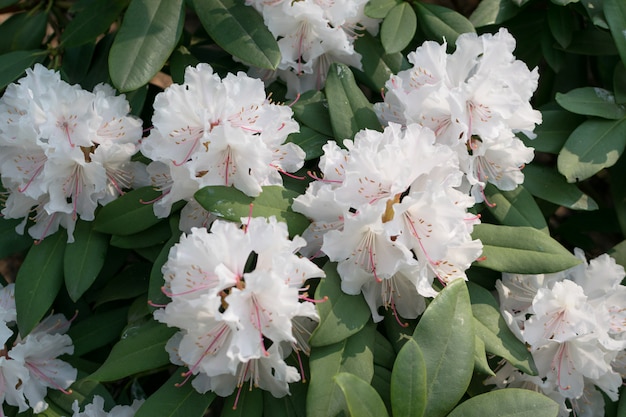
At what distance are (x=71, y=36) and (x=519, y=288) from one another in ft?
3.91

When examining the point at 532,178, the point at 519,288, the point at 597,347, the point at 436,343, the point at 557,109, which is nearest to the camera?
the point at 436,343

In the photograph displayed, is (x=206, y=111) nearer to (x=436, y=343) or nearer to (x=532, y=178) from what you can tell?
(x=436, y=343)

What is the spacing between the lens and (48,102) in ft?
5.03

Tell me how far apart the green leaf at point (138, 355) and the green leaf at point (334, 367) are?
304mm

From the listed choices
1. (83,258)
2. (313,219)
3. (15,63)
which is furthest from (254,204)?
(15,63)

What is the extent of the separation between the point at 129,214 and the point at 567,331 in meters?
0.90

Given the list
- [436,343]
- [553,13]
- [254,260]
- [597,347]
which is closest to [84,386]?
[254,260]

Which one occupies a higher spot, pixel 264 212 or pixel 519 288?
pixel 264 212

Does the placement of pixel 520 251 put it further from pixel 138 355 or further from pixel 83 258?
pixel 83 258

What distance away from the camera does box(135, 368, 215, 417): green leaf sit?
4.44ft

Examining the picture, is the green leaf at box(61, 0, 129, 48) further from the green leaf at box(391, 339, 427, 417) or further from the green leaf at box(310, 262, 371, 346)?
the green leaf at box(391, 339, 427, 417)

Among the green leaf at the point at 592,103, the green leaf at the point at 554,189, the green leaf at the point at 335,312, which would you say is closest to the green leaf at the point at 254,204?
the green leaf at the point at 335,312

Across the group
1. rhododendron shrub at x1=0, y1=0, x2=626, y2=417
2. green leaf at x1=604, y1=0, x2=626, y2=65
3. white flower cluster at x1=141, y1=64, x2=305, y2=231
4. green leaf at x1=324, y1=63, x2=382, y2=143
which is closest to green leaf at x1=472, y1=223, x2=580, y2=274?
rhododendron shrub at x1=0, y1=0, x2=626, y2=417

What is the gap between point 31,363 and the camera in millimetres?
1584
